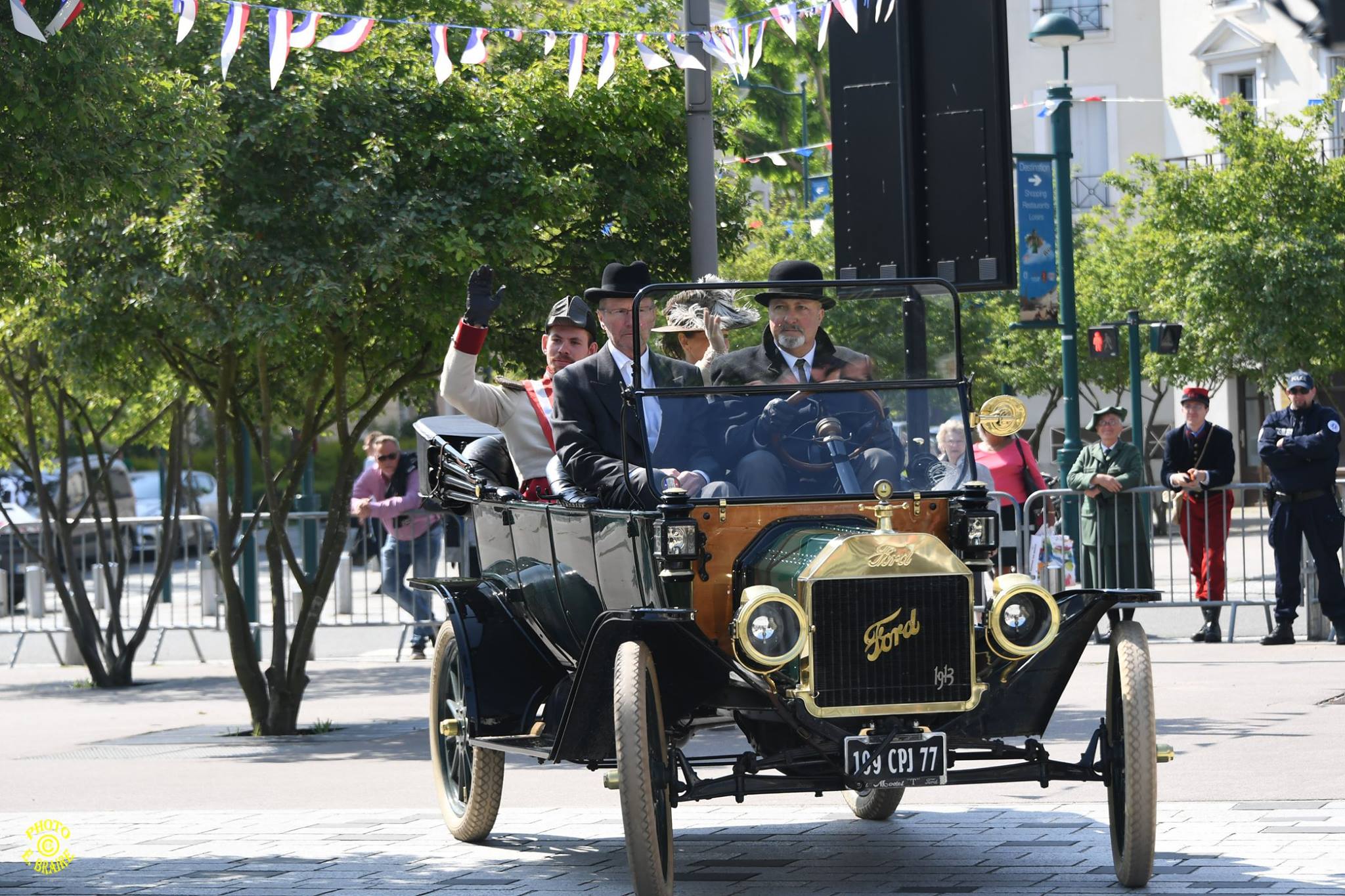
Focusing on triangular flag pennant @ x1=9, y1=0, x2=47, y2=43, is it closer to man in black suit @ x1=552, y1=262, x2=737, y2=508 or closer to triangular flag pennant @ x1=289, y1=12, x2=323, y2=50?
man in black suit @ x1=552, y1=262, x2=737, y2=508

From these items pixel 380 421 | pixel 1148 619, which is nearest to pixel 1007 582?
pixel 1148 619

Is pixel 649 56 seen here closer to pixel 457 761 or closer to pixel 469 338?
pixel 469 338

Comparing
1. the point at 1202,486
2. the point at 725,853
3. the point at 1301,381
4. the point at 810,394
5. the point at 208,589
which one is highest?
the point at 1301,381

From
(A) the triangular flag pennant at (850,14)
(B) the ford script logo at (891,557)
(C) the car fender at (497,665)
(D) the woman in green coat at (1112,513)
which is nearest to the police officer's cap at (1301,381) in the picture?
(D) the woman in green coat at (1112,513)

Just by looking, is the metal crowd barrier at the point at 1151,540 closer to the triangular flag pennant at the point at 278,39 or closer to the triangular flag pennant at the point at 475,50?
the triangular flag pennant at the point at 475,50

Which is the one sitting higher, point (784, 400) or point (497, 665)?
point (784, 400)

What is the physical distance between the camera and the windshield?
656cm

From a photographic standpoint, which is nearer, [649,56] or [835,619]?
[835,619]

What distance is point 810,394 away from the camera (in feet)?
22.0

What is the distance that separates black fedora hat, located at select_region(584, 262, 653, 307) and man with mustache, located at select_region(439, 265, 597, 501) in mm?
201

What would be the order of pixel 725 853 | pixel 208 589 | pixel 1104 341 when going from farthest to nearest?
pixel 1104 341
pixel 208 589
pixel 725 853

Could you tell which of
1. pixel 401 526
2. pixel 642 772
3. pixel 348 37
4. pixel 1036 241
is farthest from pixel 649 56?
pixel 1036 241

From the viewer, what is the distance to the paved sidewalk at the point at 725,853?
6363 mm

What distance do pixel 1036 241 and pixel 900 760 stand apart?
49.8 ft
